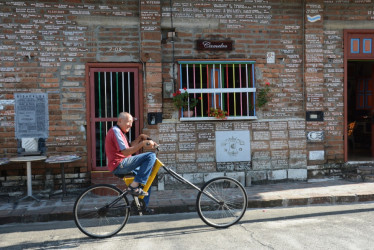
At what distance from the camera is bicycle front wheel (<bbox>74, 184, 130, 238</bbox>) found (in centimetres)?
457

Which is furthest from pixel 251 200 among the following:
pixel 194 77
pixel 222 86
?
pixel 194 77

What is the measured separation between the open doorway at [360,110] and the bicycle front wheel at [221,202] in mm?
A: 5079

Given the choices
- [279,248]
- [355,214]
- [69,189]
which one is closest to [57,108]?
[69,189]

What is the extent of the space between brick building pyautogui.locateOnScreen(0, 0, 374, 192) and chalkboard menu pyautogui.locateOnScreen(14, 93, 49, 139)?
11 centimetres

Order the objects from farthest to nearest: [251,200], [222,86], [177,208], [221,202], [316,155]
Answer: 1. [316,155]
2. [222,86]
3. [251,200]
4. [177,208]
5. [221,202]

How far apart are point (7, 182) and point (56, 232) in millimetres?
2888

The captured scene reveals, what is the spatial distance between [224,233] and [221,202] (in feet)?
1.46

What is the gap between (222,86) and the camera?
785 centimetres

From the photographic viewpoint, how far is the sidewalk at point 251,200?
18.8 feet

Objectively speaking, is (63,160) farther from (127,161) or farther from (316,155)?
(316,155)

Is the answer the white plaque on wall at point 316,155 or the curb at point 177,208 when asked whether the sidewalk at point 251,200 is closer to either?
the curb at point 177,208

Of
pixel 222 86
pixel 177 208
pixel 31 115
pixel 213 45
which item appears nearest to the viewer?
pixel 177 208

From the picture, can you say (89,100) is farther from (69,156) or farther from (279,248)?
(279,248)

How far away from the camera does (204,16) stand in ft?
25.4
